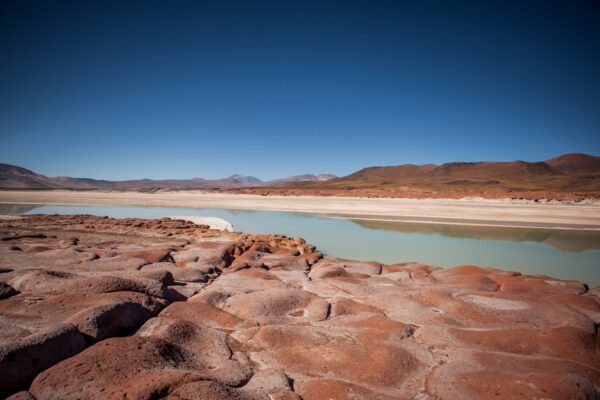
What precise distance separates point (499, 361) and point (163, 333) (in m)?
4.95

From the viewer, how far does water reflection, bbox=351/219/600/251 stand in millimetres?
17359

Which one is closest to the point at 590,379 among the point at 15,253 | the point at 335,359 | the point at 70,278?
the point at 335,359

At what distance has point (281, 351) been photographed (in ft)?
16.3

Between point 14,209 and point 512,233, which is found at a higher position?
point 14,209

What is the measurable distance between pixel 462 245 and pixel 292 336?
46.9 feet

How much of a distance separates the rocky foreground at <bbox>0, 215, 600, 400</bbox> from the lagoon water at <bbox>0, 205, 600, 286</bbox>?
176 inches

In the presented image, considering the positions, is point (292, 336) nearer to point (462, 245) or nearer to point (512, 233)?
point (462, 245)

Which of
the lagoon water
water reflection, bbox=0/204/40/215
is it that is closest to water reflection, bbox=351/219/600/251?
the lagoon water

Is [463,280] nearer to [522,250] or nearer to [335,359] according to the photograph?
[335,359]

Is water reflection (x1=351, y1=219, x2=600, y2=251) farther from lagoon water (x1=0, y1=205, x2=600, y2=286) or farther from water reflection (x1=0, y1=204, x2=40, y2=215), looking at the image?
water reflection (x1=0, y1=204, x2=40, y2=215)

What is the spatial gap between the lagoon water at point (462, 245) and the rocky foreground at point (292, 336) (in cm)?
447

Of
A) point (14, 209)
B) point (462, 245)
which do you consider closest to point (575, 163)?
point (462, 245)

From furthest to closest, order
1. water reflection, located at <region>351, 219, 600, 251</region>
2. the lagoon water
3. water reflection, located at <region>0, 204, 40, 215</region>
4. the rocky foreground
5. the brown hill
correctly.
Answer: the brown hill
water reflection, located at <region>0, 204, 40, 215</region>
water reflection, located at <region>351, 219, 600, 251</region>
the lagoon water
the rocky foreground

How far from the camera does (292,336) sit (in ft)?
17.5
